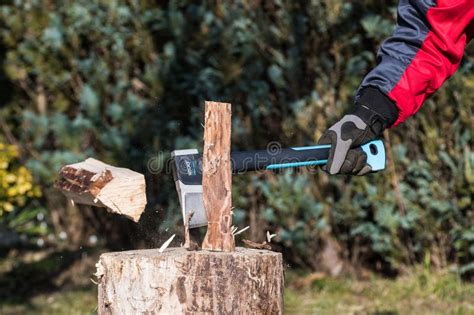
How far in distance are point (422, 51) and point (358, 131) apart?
38 centimetres

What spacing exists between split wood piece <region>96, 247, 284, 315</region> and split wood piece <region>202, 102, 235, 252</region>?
88 mm

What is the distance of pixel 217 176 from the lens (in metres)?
2.82

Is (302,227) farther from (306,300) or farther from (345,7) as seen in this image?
(345,7)

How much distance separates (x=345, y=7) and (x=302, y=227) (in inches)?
52.4

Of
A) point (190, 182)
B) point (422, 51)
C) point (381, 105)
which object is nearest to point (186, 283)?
point (190, 182)

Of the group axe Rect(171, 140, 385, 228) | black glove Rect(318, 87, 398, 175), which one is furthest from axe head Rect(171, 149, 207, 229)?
black glove Rect(318, 87, 398, 175)

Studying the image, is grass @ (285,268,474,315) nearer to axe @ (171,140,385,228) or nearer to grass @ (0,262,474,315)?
grass @ (0,262,474,315)

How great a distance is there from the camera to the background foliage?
4758 millimetres

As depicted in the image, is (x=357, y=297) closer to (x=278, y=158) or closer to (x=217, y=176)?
(x=278, y=158)

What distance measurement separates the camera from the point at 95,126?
218 inches

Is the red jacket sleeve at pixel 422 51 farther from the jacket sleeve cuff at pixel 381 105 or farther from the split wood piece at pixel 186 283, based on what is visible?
the split wood piece at pixel 186 283

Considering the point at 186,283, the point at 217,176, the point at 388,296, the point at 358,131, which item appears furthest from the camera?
the point at 388,296

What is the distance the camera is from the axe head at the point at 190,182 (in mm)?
2850

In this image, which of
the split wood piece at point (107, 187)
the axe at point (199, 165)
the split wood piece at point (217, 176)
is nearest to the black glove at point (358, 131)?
the axe at point (199, 165)
